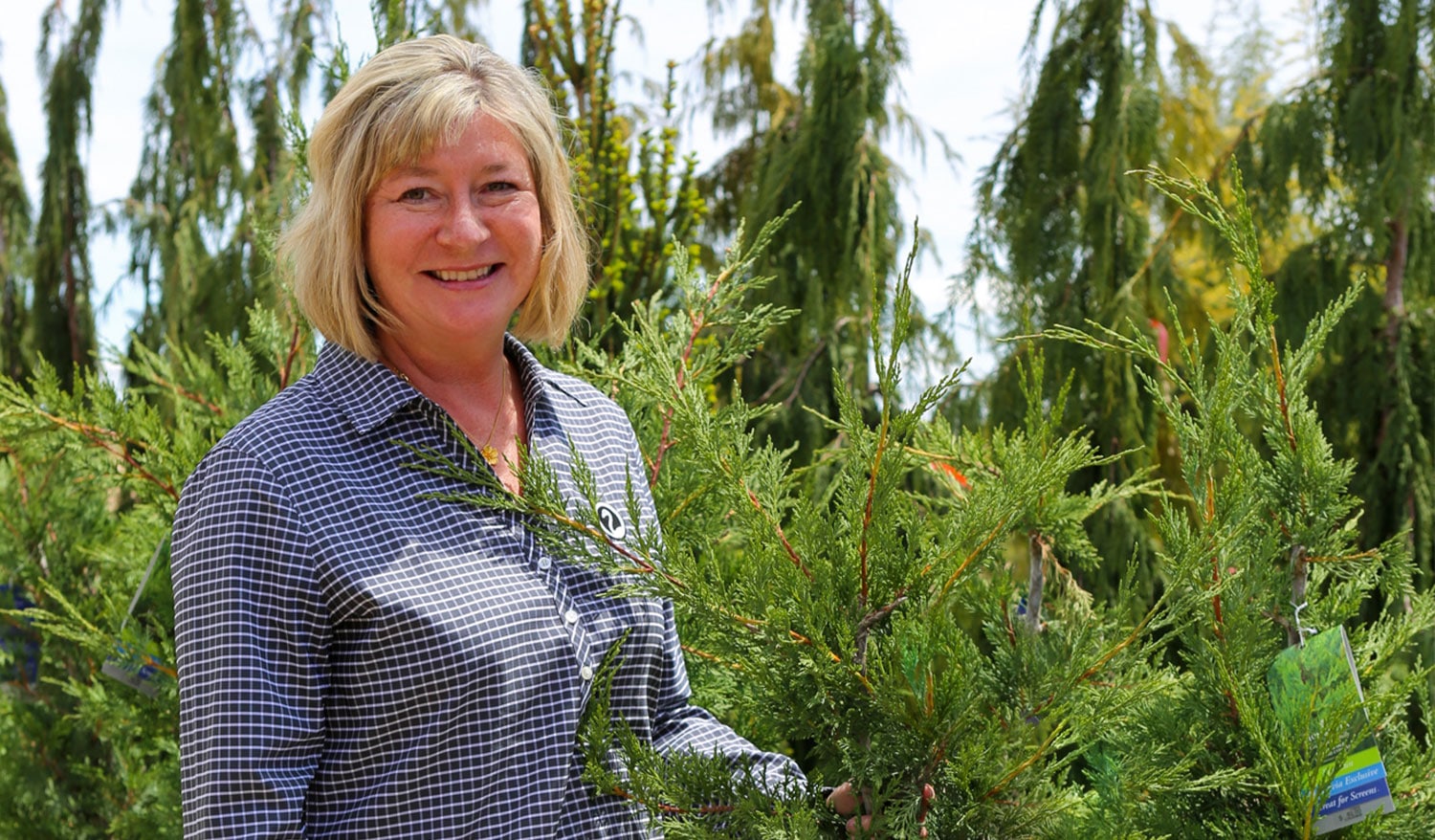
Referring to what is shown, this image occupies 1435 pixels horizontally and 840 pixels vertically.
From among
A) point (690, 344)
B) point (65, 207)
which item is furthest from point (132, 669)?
point (65, 207)

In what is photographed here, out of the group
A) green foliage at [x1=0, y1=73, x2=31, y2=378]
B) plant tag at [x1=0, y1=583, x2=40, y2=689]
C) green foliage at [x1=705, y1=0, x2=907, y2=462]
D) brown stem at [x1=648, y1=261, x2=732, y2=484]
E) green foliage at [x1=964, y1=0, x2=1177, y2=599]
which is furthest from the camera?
green foliage at [x1=0, y1=73, x2=31, y2=378]

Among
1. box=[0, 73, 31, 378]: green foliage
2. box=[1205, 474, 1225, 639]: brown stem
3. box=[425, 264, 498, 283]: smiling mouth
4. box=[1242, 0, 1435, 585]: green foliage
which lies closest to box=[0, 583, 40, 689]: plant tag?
box=[425, 264, 498, 283]: smiling mouth

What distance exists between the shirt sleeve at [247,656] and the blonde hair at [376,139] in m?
0.29

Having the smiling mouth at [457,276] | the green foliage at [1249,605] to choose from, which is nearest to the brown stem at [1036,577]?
the green foliage at [1249,605]

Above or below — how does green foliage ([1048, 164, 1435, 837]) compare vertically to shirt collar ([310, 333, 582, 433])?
below

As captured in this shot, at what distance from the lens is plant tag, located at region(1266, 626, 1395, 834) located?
135cm

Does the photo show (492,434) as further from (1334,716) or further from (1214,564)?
(1334,716)

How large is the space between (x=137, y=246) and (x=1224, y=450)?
6.40 metres

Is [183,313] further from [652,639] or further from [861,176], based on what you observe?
[652,639]

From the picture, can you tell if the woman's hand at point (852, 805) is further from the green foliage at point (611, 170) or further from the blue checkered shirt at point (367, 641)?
the green foliage at point (611, 170)

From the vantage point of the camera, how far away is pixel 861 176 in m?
4.21

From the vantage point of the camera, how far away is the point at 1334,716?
1307 millimetres

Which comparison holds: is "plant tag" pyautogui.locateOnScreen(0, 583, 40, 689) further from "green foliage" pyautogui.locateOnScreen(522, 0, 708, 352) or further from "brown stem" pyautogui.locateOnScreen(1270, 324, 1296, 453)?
"brown stem" pyautogui.locateOnScreen(1270, 324, 1296, 453)

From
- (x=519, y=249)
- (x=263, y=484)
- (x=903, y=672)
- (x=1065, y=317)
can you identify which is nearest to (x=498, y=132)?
(x=519, y=249)
